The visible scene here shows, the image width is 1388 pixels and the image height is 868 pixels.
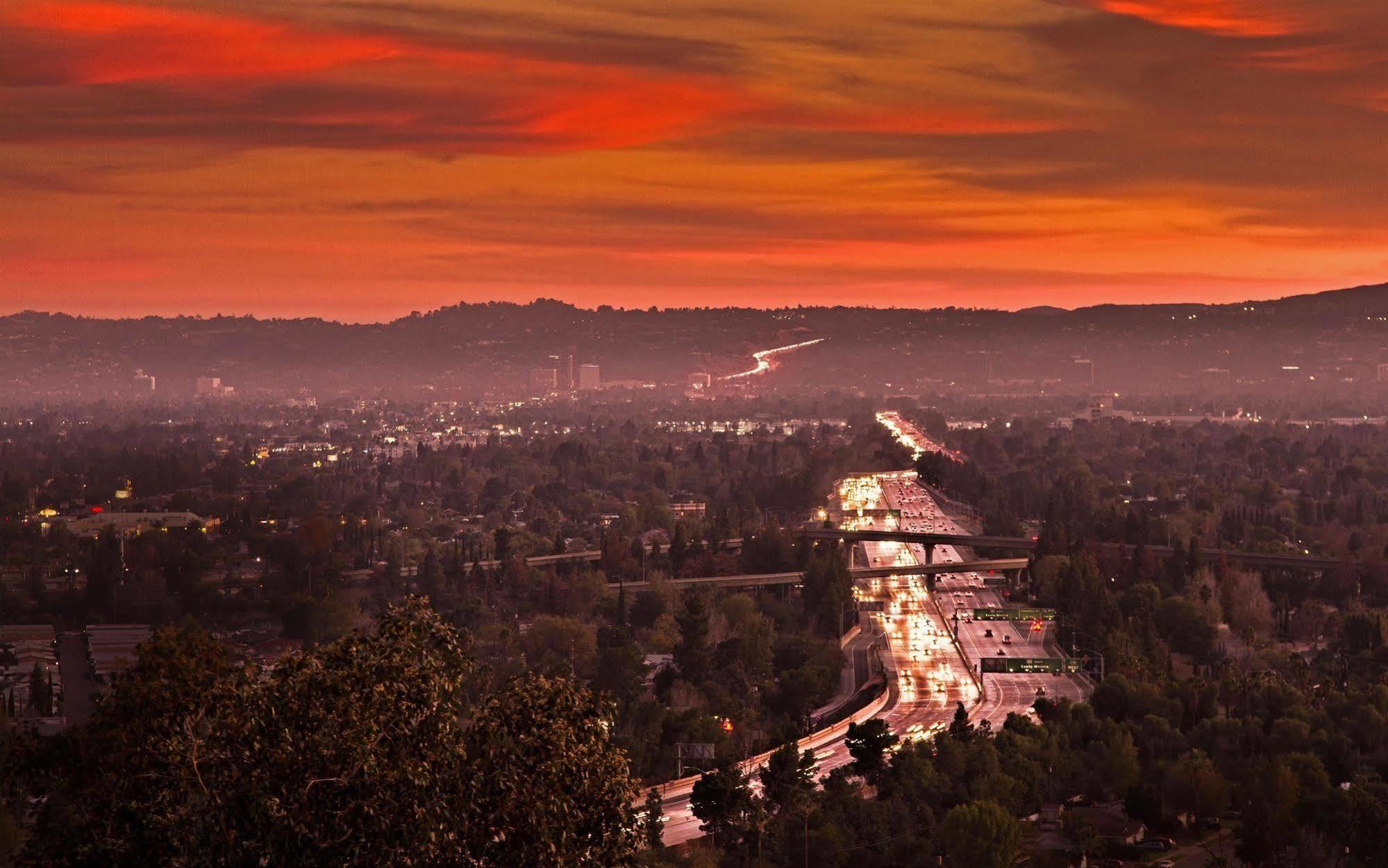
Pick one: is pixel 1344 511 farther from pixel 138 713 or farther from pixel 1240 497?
pixel 138 713

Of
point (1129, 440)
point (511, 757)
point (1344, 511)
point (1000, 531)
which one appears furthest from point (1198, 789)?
point (1129, 440)

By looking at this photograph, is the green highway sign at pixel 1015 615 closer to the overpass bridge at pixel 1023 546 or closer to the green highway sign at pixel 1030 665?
the green highway sign at pixel 1030 665

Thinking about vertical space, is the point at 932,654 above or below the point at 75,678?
below

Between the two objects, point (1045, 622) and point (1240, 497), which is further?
point (1240, 497)

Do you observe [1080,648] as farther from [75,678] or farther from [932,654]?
[75,678]

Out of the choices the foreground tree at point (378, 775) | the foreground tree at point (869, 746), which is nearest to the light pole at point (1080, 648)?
the foreground tree at point (869, 746)

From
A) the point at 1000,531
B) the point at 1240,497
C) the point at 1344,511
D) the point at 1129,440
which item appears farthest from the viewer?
the point at 1129,440

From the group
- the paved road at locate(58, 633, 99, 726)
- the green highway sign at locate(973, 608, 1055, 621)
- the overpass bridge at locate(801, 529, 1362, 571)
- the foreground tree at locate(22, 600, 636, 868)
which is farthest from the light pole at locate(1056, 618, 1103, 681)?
the foreground tree at locate(22, 600, 636, 868)

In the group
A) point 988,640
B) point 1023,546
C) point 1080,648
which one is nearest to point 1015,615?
point 988,640
